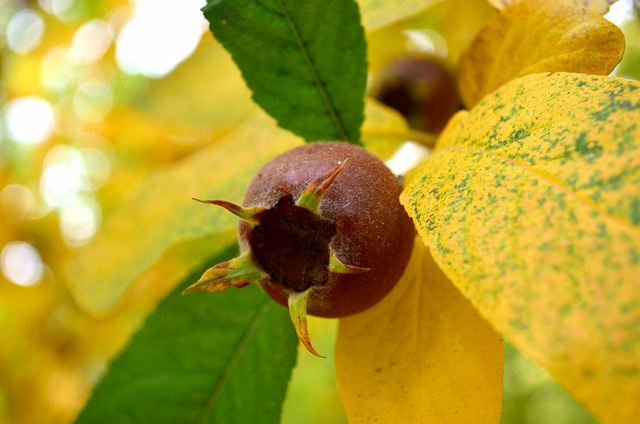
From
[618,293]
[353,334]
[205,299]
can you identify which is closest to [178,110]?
[205,299]

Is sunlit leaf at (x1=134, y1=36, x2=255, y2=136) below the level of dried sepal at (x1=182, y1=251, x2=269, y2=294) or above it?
below

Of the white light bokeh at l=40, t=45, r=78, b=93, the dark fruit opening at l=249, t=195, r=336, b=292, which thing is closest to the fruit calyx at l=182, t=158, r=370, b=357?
the dark fruit opening at l=249, t=195, r=336, b=292

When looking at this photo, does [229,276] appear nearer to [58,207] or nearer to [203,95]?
[203,95]

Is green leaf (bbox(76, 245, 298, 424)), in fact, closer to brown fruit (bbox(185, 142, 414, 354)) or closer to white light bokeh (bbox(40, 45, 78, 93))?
brown fruit (bbox(185, 142, 414, 354))

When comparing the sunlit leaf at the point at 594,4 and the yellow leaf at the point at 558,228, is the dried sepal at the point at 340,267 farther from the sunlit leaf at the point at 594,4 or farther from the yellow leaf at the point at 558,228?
the sunlit leaf at the point at 594,4

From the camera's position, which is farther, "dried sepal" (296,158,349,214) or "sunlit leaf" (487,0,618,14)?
"sunlit leaf" (487,0,618,14)

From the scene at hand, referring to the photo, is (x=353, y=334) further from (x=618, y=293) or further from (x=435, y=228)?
(x=618, y=293)
